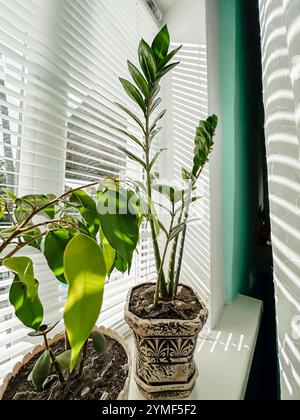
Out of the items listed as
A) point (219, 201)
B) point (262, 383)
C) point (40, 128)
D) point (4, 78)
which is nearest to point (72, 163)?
point (40, 128)

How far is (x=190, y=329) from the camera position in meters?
0.49

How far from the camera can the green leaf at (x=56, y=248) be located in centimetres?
33

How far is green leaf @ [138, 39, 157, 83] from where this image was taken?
465mm

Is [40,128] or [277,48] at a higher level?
[277,48]

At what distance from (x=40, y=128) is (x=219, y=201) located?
86 centimetres

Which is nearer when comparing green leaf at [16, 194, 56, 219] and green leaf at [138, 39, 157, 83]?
green leaf at [16, 194, 56, 219]

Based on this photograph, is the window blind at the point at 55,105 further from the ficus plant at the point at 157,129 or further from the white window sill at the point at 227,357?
the white window sill at the point at 227,357

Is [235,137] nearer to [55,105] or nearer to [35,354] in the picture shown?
[55,105]

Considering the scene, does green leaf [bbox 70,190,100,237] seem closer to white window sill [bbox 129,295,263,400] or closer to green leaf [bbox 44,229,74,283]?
green leaf [bbox 44,229,74,283]

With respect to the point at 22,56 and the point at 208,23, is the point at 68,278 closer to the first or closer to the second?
the point at 22,56

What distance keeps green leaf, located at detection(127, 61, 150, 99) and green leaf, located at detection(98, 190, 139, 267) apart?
0.34 m

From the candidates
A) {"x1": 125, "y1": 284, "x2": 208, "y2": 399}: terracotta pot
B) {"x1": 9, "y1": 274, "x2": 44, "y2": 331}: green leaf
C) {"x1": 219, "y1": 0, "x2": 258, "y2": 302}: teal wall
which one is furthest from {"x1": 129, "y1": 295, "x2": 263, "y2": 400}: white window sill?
{"x1": 9, "y1": 274, "x2": 44, "y2": 331}: green leaf

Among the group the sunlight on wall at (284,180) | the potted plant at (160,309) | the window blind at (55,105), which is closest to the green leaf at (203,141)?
the potted plant at (160,309)

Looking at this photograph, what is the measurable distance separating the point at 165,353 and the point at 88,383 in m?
0.19
